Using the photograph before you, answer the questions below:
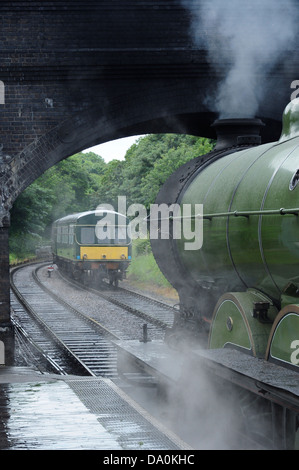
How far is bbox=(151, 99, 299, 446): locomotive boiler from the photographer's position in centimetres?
601

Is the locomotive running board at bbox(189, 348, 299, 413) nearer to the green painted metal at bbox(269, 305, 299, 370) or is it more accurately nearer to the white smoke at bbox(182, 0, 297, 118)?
the green painted metal at bbox(269, 305, 299, 370)

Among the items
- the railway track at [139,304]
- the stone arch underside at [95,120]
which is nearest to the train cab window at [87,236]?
the railway track at [139,304]

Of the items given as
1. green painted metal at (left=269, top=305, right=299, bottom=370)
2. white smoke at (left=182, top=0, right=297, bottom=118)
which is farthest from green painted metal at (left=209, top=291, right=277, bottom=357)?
white smoke at (left=182, top=0, right=297, bottom=118)

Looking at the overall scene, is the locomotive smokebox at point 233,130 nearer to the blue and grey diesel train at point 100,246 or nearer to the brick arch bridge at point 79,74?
the brick arch bridge at point 79,74

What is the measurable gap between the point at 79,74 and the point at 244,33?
9.80 feet

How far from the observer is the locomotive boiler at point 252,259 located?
6.01m

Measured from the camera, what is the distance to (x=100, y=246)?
27.1 metres

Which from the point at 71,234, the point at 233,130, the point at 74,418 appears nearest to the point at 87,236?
the point at 71,234

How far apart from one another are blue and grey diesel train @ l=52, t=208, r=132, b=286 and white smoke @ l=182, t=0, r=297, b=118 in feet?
48.8

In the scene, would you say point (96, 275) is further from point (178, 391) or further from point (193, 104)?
point (178, 391)

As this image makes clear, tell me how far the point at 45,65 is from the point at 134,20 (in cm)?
174

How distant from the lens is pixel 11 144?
12.5m

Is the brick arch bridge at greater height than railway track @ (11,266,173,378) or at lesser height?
greater

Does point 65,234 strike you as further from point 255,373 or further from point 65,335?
point 255,373
